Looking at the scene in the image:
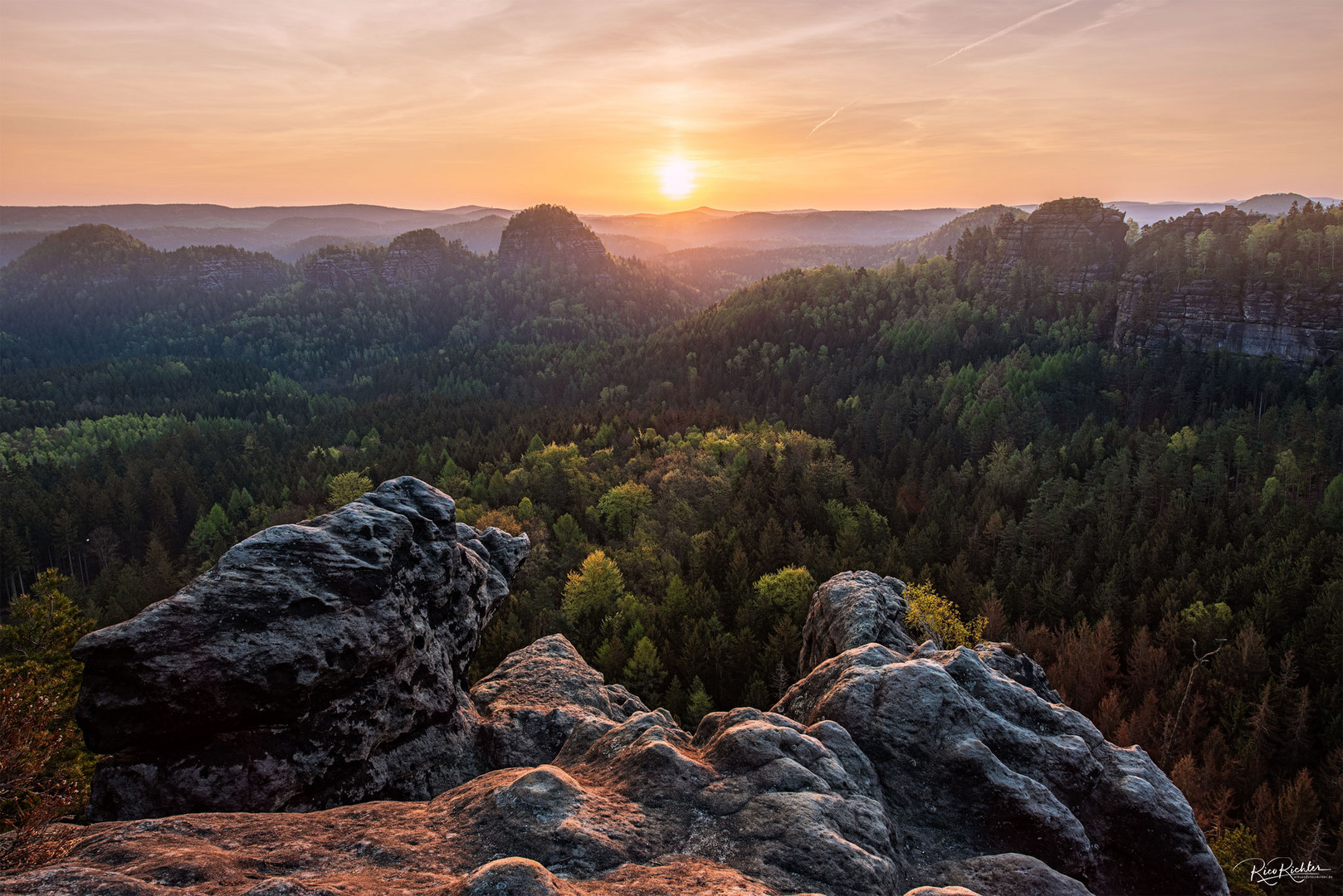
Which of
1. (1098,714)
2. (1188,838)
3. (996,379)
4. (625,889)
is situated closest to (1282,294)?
(996,379)

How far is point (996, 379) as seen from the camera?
468 ft

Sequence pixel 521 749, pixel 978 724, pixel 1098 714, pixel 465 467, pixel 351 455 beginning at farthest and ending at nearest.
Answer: pixel 351 455 < pixel 465 467 < pixel 1098 714 < pixel 521 749 < pixel 978 724

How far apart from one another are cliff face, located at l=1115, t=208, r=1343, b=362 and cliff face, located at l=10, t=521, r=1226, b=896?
166533 mm

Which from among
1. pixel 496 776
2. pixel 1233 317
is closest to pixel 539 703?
pixel 496 776

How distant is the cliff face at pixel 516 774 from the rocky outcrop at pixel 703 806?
0.19 ft

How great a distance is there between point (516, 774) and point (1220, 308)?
189m

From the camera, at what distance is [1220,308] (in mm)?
153250

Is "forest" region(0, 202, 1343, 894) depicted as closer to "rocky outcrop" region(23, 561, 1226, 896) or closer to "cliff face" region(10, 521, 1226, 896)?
"cliff face" region(10, 521, 1226, 896)

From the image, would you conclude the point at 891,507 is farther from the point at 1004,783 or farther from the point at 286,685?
the point at 286,685

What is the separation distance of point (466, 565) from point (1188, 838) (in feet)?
72.7

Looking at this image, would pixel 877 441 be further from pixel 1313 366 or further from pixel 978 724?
pixel 978 724

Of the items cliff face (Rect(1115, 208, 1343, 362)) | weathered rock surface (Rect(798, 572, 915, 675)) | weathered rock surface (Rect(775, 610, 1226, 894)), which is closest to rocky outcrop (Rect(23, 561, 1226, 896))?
weathered rock surface (Rect(775, 610, 1226, 894))

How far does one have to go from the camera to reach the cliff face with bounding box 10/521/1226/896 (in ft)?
41.1

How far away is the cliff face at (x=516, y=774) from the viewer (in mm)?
12516
